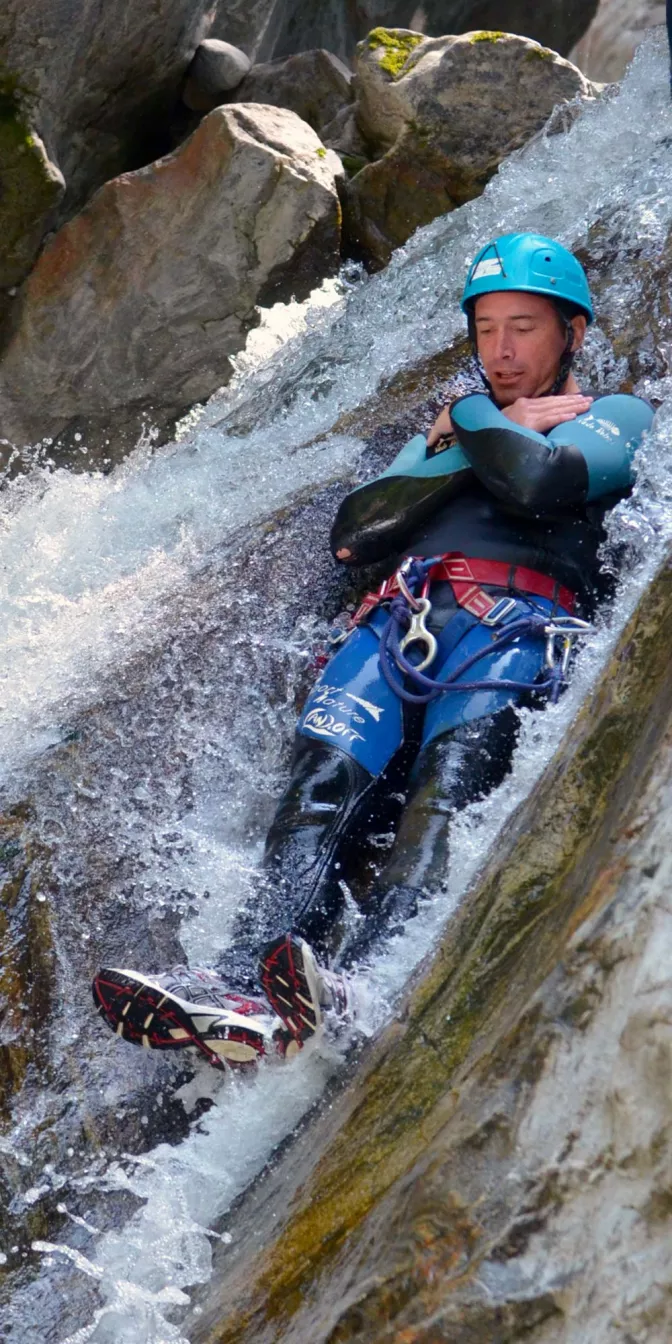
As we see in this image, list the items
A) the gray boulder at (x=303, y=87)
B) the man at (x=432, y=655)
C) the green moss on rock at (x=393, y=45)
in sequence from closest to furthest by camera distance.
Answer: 1. the man at (x=432, y=655)
2. the green moss on rock at (x=393, y=45)
3. the gray boulder at (x=303, y=87)

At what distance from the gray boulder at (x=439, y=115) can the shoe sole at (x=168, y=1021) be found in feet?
20.4

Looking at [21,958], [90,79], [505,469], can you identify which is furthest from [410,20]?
[21,958]

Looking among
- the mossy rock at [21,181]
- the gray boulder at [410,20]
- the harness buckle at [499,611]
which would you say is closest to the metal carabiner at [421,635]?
the harness buckle at [499,611]

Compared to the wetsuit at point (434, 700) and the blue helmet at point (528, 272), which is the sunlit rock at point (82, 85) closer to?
the blue helmet at point (528, 272)

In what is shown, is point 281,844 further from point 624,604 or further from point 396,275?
point 396,275

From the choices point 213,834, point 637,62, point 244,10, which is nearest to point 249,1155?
point 213,834

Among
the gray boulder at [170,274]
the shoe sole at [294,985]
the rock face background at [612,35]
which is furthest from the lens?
the rock face background at [612,35]

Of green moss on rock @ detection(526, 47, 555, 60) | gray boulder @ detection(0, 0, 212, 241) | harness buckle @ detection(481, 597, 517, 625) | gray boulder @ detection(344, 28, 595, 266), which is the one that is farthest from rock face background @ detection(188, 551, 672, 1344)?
gray boulder @ detection(0, 0, 212, 241)

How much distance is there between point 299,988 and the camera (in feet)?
6.78

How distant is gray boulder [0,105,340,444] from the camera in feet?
24.1

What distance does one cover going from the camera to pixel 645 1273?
136cm

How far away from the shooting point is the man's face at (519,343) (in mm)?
3238

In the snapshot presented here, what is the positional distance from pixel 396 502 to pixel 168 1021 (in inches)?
62.8

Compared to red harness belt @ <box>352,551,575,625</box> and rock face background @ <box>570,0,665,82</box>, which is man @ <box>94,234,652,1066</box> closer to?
red harness belt @ <box>352,551,575,625</box>
